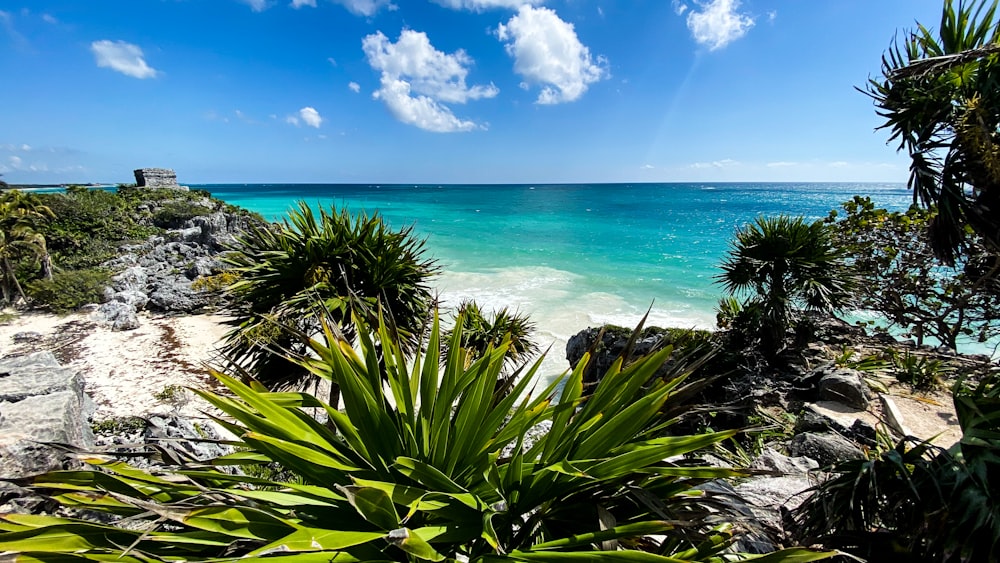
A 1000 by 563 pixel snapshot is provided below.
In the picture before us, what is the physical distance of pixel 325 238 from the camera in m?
4.38

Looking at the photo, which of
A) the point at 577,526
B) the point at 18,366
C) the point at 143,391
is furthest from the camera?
the point at 143,391

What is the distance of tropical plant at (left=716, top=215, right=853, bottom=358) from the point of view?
25.0 feet

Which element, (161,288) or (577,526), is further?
(161,288)

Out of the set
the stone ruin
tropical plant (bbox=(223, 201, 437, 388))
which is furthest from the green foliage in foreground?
the stone ruin

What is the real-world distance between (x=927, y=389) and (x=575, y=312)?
1043 centimetres

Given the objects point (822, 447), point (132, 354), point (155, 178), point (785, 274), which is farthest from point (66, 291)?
point (155, 178)

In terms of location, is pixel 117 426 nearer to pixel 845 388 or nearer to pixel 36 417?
pixel 36 417

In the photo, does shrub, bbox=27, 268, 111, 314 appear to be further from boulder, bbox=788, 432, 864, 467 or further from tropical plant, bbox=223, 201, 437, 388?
boulder, bbox=788, 432, 864, 467

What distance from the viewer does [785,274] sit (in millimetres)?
7922

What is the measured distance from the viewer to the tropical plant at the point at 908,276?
18.7 ft

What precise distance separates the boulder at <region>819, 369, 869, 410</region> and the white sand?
1072 cm

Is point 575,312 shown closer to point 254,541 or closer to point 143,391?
point 143,391

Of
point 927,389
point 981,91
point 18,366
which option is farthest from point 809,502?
point 18,366

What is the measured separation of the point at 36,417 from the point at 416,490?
4773 millimetres
